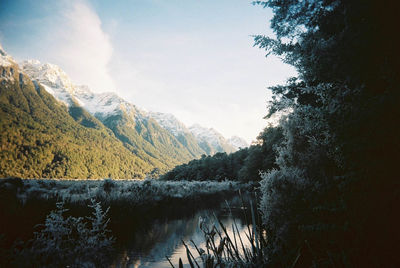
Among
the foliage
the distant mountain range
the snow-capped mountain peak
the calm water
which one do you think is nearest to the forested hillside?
the distant mountain range

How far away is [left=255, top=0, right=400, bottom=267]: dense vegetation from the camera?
186cm

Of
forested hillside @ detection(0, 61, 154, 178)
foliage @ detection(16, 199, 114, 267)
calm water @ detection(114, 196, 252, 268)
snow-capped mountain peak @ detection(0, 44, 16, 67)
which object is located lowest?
calm water @ detection(114, 196, 252, 268)

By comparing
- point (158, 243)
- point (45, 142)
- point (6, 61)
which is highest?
point (6, 61)

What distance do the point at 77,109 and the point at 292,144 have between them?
220 metres

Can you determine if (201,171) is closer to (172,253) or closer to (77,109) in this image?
(172,253)

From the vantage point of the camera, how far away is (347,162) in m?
2.35

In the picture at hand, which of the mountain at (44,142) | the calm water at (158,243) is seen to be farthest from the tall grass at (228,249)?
the mountain at (44,142)

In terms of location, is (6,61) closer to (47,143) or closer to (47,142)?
(47,142)

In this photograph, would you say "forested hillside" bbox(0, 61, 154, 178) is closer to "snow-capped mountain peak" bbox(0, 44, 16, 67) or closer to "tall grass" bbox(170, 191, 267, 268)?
"snow-capped mountain peak" bbox(0, 44, 16, 67)

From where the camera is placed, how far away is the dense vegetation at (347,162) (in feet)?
6.11

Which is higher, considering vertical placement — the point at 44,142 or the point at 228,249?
the point at 44,142

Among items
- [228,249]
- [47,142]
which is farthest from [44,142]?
[228,249]

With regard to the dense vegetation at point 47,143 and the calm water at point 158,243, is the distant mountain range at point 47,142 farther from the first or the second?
the calm water at point 158,243

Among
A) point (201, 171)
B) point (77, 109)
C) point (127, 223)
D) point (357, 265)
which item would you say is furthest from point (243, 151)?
point (77, 109)
